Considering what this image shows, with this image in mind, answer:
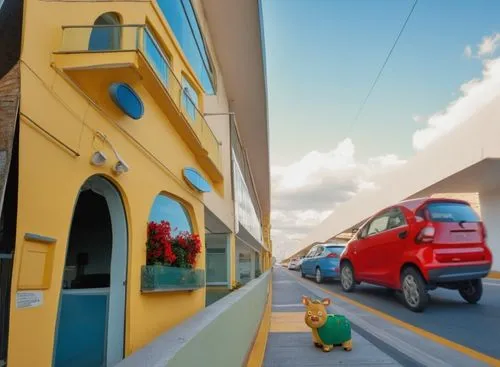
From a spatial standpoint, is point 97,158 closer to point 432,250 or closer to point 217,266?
point 432,250

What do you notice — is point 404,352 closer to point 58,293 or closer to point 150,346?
point 150,346

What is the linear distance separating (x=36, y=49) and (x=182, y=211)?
414 cm

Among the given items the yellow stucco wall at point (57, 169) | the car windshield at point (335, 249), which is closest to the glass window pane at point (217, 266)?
the car windshield at point (335, 249)

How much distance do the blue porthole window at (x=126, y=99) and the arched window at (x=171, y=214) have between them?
61.8 inches

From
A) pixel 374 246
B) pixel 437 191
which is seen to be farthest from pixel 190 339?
pixel 437 191

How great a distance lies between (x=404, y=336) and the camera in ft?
16.3

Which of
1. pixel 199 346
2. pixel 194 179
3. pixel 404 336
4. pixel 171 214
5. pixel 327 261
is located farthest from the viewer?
pixel 327 261

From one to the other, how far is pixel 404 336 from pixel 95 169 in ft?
14.4

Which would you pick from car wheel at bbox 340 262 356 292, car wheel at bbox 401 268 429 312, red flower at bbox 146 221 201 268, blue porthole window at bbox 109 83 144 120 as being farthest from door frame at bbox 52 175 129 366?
car wheel at bbox 340 262 356 292

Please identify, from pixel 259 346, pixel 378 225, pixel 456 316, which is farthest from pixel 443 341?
pixel 378 225

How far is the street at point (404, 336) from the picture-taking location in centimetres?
416

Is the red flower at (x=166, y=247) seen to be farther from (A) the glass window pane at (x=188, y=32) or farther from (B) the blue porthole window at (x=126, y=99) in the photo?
(A) the glass window pane at (x=188, y=32)

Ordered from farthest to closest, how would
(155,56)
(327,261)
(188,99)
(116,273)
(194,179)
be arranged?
(327,261) → (194,179) → (188,99) → (155,56) → (116,273)

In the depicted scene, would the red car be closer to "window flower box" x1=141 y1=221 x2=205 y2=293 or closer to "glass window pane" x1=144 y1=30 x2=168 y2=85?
"window flower box" x1=141 y1=221 x2=205 y2=293
